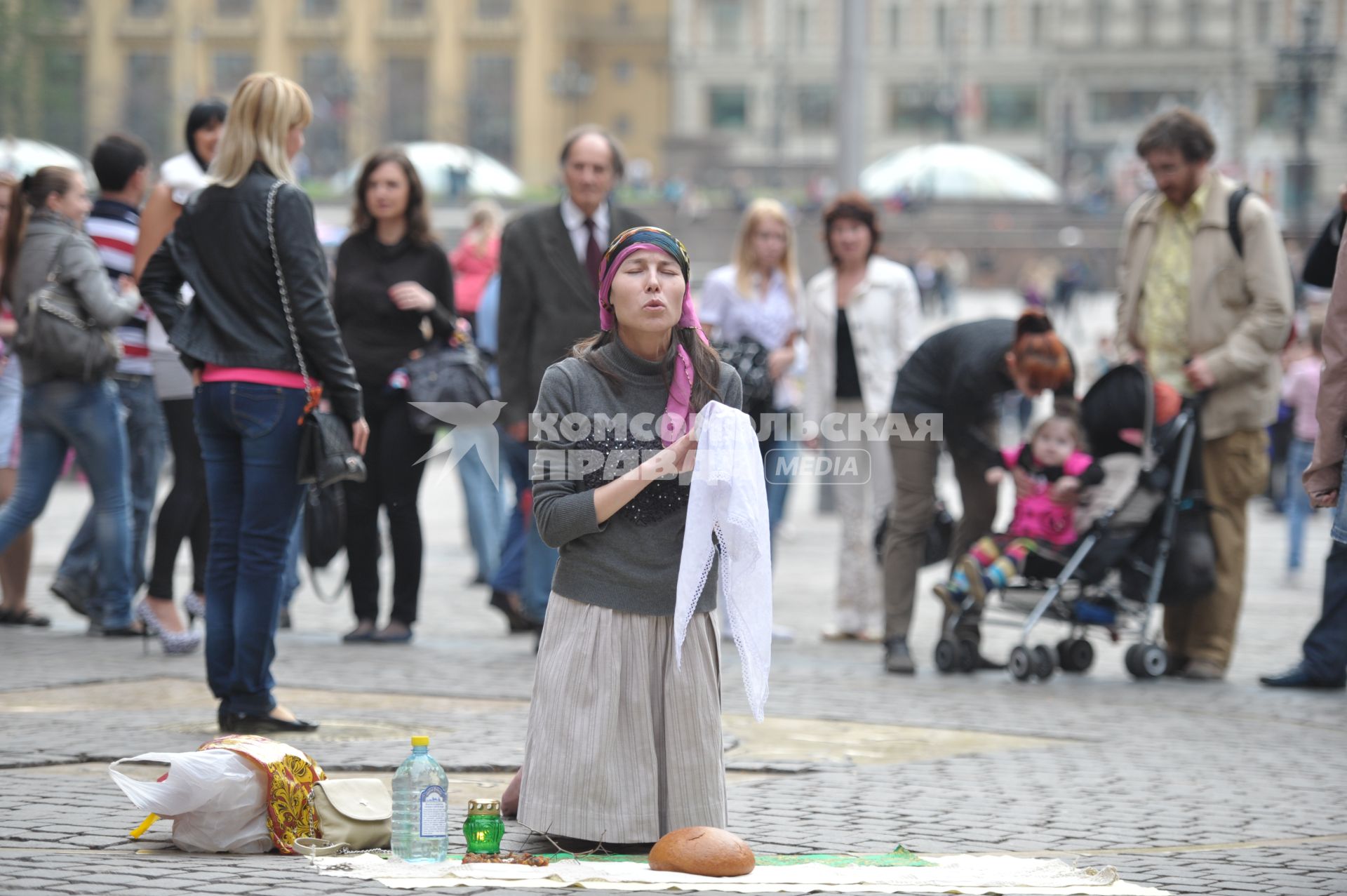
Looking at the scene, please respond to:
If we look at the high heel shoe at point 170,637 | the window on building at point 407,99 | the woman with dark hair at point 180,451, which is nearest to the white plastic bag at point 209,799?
the woman with dark hair at point 180,451

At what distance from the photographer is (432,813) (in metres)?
4.59

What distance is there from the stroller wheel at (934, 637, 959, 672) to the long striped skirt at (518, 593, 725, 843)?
4.04m

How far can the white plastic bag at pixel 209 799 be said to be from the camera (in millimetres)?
4652

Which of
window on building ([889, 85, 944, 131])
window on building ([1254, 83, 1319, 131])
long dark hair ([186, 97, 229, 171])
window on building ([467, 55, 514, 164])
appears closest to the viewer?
long dark hair ([186, 97, 229, 171])

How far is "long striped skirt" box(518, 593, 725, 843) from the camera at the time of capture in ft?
15.3

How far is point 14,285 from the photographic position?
8.62m

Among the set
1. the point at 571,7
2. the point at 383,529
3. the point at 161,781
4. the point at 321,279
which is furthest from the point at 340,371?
the point at 571,7

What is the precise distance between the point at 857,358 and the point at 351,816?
210 inches

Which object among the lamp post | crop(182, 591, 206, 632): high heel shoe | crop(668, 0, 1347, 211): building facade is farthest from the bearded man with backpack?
crop(668, 0, 1347, 211): building facade

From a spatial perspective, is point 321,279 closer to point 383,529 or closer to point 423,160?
point 383,529

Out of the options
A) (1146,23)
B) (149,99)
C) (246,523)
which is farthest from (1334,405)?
(1146,23)

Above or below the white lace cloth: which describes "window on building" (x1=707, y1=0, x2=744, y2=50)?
above

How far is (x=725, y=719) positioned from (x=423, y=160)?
2478 cm

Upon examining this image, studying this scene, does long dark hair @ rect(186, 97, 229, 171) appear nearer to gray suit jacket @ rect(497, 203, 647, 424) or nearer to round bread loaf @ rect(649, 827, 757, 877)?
gray suit jacket @ rect(497, 203, 647, 424)
